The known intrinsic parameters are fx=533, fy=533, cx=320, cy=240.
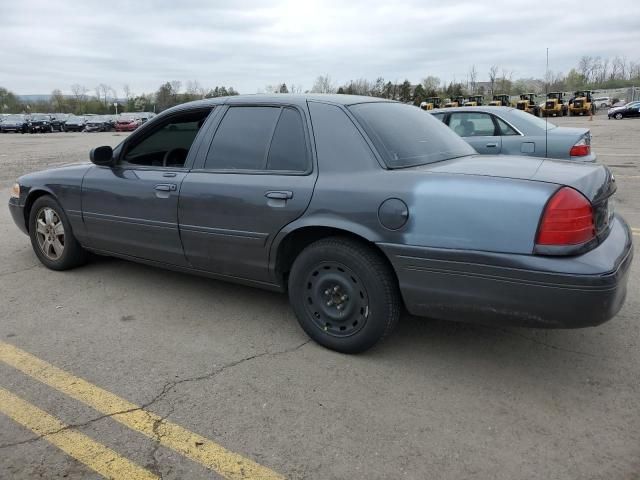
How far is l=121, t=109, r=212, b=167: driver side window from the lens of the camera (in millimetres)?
4156

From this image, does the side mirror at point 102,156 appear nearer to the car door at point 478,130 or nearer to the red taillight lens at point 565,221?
the red taillight lens at point 565,221

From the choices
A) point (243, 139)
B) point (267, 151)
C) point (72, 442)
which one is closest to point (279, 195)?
point (267, 151)

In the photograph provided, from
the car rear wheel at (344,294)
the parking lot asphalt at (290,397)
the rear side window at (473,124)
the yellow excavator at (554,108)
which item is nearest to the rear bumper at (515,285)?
the car rear wheel at (344,294)

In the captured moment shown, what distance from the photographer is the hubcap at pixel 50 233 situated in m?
4.93

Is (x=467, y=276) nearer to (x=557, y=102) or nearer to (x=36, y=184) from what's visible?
(x=36, y=184)

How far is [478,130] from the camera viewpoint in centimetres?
801

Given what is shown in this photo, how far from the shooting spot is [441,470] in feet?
7.63

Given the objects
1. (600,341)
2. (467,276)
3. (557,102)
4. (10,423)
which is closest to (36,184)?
(10,423)

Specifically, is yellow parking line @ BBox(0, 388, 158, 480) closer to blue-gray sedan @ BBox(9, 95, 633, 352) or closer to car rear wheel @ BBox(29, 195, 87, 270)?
blue-gray sedan @ BBox(9, 95, 633, 352)

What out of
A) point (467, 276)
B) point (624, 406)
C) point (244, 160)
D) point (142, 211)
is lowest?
point (624, 406)

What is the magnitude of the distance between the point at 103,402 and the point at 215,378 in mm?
613

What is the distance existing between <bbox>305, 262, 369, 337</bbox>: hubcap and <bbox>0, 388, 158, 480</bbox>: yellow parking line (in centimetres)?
141

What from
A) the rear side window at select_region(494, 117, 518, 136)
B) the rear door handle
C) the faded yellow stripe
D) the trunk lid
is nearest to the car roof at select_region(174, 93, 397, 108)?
the rear door handle

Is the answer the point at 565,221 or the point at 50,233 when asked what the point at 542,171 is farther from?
the point at 50,233
